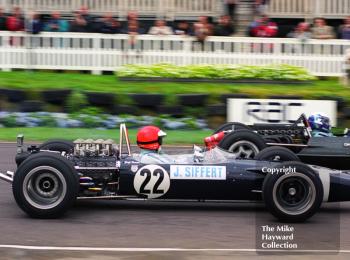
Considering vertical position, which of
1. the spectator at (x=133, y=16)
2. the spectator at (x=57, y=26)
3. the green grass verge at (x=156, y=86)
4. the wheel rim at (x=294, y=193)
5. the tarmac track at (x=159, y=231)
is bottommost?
the tarmac track at (x=159, y=231)

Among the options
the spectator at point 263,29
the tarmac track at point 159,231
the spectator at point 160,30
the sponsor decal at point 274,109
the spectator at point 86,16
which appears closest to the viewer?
the tarmac track at point 159,231

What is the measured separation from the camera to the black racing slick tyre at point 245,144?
10328 millimetres

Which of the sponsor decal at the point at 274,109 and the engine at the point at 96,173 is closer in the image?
the engine at the point at 96,173

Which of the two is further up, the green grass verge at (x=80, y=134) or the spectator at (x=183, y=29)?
the spectator at (x=183, y=29)

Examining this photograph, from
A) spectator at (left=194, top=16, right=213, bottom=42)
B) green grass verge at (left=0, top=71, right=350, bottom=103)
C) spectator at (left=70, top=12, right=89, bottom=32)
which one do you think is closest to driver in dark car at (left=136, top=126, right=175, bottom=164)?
green grass verge at (left=0, top=71, right=350, bottom=103)

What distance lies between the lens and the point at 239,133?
1042cm

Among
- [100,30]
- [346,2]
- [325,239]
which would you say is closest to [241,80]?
[100,30]

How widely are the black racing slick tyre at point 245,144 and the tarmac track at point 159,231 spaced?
3.80 ft

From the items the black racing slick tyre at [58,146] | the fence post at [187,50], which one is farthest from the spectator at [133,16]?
the black racing slick tyre at [58,146]

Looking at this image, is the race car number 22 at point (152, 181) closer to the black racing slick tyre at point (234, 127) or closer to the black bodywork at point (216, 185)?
the black bodywork at point (216, 185)

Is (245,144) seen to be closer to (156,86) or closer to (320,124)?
(320,124)

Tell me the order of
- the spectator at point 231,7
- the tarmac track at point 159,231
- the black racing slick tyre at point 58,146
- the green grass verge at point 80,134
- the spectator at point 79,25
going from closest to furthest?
the tarmac track at point 159,231 < the black racing slick tyre at point 58,146 < the green grass verge at point 80,134 < the spectator at point 79,25 < the spectator at point 231,7

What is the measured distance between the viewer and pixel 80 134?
1530 centimetres

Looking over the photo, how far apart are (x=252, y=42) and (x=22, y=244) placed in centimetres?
1449
